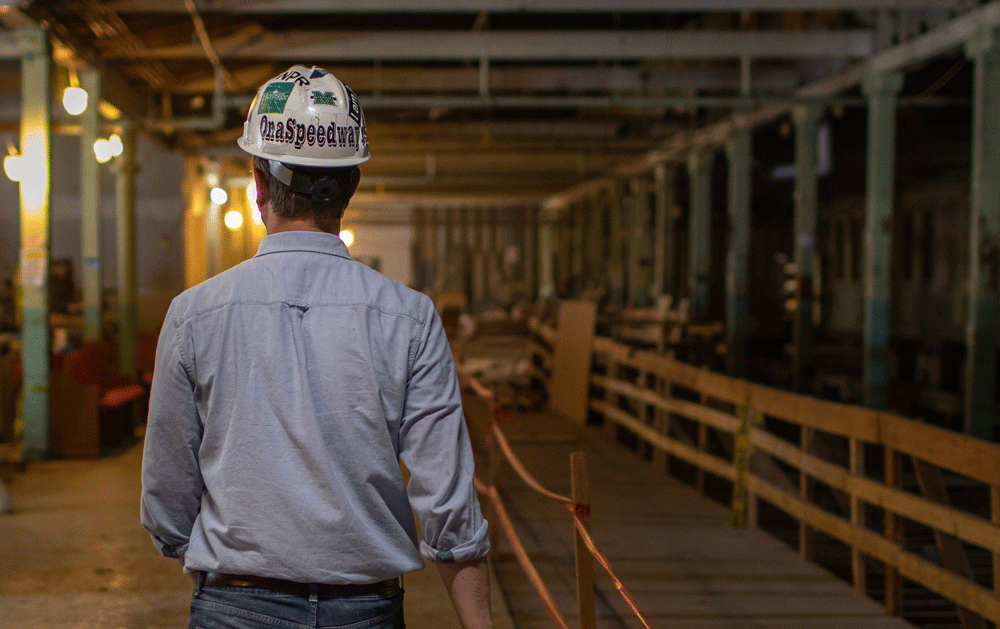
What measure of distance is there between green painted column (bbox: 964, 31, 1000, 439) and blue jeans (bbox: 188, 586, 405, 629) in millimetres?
9238

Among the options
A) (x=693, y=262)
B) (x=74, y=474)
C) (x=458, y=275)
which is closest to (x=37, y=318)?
(x=74, y=474)

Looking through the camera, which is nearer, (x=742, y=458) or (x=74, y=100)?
(x=742, y=458)

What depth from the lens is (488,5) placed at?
9805 mm

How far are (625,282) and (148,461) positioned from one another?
79.7ft

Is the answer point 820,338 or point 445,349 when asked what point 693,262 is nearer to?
point 820,338

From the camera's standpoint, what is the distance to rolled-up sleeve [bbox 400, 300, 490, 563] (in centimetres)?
175

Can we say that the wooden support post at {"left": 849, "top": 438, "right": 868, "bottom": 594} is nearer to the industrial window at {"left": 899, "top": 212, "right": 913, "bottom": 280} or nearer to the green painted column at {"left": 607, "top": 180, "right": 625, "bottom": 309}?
the industrial window at {"left": 899, "top": 212, "right": 913, "bottom": 280}

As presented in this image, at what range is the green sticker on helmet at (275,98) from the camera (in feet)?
6.12

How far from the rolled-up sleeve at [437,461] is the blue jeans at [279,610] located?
17cm

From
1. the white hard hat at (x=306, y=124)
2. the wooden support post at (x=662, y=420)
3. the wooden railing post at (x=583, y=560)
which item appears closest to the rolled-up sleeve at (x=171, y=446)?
the white hard hat at (x=306, y=124)

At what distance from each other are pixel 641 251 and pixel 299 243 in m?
20.8

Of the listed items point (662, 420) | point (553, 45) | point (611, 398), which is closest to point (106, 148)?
point (553, 45)

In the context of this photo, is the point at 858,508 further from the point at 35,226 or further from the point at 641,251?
the point at 641,251

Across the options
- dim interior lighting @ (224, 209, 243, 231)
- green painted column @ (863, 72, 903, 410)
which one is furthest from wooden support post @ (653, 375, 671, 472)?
dim interior lighting @ (224, 209, 243, 231)
